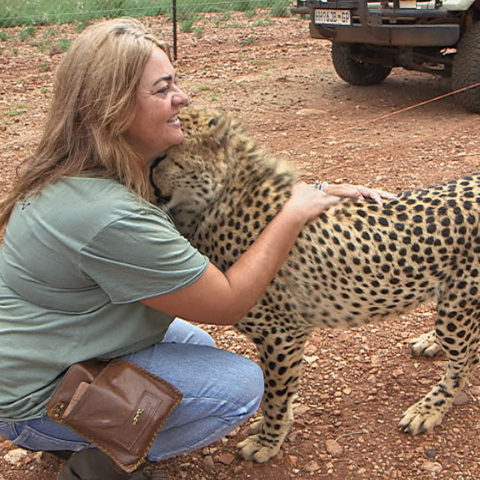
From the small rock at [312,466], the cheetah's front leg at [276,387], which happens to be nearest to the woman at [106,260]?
the cheetah's front leg at [276,387]

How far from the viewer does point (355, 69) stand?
7816 millimetres

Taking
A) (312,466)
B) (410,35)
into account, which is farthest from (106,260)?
(410,35)

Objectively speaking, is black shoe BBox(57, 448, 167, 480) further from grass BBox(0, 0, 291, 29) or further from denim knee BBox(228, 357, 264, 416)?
grass BBox(0, 0, 291, 29)

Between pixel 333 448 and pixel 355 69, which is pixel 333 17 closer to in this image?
pixel 355 69

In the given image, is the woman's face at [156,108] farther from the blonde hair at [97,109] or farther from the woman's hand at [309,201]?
the woman's hand at [309,201]

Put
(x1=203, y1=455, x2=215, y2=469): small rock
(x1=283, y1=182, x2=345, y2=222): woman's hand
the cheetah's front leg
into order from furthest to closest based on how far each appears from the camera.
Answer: (x1=203, y1=455, x2=215, y2=469): small rock → the cheetah's front leg → (x1=283, y1=182, x2=345, y2=222): woman's hand

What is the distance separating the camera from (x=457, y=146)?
581 cm

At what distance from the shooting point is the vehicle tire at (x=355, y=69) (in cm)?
774

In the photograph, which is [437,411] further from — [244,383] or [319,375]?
[244,383]

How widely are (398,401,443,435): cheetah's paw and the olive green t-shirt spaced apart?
4.10 feet

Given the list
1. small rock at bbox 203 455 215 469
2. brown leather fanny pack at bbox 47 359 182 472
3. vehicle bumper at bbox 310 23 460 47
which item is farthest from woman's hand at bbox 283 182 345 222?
vehicle bumper at bbox 310 23 460 47

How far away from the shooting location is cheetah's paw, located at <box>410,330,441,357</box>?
3.31m

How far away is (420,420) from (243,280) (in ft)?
3.85

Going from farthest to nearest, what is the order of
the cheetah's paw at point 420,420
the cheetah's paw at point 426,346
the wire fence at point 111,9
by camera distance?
the wire fence at point 111,9 → the cheetah's paw at point 426,346 → the cheetah's paw at point 420,420
